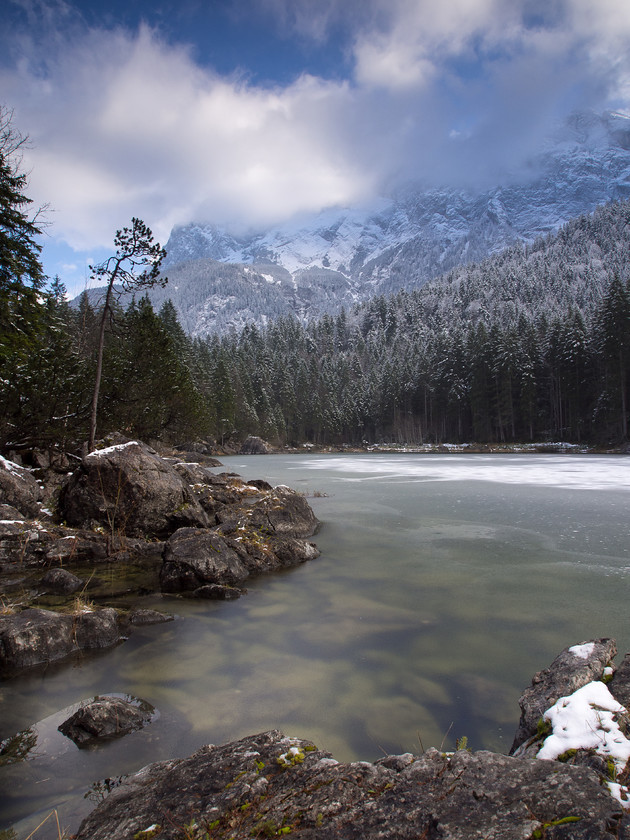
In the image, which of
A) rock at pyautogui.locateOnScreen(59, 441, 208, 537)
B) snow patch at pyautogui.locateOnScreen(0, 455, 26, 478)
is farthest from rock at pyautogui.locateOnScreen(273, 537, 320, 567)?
snow patch at pyautogui.locateOnScreen(0, 455, 26, 478)

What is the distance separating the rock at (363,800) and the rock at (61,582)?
6.00 meters

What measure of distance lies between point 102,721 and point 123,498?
835cm

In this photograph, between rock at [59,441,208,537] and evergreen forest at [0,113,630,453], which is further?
evergreen forest at [0,113,630,453]

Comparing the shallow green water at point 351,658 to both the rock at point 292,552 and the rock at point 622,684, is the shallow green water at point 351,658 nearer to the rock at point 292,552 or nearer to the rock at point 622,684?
the rock at point 292,552

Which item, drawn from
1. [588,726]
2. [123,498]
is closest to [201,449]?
[123,498]

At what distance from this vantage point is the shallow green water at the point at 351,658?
162 inches

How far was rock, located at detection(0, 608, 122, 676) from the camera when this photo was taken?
5508 mm

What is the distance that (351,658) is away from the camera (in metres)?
5.77

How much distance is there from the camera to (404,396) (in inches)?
3514

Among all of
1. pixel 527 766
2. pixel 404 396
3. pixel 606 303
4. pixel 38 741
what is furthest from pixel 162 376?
pixel 404 396

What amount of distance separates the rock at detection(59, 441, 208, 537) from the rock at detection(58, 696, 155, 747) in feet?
24.7

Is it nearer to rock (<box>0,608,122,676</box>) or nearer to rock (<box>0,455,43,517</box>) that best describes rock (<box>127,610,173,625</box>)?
rock (<box>0,608,122,676</box>)

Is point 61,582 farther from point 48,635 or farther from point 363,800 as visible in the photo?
point 363,800

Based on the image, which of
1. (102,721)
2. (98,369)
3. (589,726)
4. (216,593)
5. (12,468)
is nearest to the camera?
(589,726)
